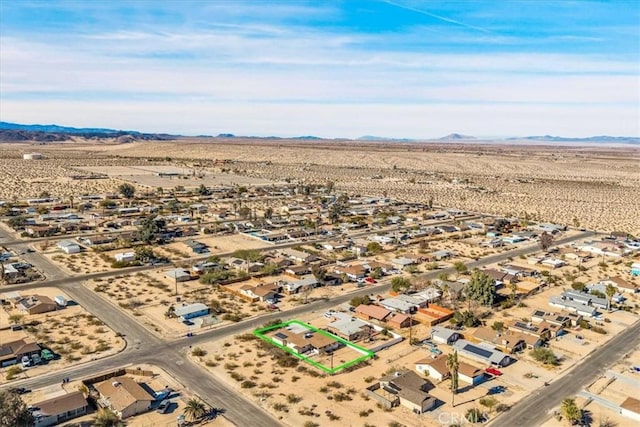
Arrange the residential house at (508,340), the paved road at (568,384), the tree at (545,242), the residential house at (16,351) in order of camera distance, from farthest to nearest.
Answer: the tree at (545,242) < the residential house at (508,340) < the residential house at (16,351) < the paved road at (568,384)

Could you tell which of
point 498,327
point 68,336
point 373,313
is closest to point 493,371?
point 498,327

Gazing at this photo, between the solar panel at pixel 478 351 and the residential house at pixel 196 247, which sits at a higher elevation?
the residential house at pixel 196 247

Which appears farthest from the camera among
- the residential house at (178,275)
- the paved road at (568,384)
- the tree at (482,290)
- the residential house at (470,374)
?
the residential house at (178,275)

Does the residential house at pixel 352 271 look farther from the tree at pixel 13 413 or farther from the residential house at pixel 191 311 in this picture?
the tree at pixel 13 413

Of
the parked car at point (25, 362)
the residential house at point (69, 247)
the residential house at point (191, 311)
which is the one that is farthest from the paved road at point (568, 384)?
the residential house at point (69, 247)

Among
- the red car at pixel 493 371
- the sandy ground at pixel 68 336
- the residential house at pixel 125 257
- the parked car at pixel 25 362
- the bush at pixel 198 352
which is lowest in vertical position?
the red car at pixel 493 371

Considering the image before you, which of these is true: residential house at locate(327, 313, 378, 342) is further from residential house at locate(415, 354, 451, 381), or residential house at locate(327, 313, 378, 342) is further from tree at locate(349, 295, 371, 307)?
residential house at locate(415, 354, 451, 381)
